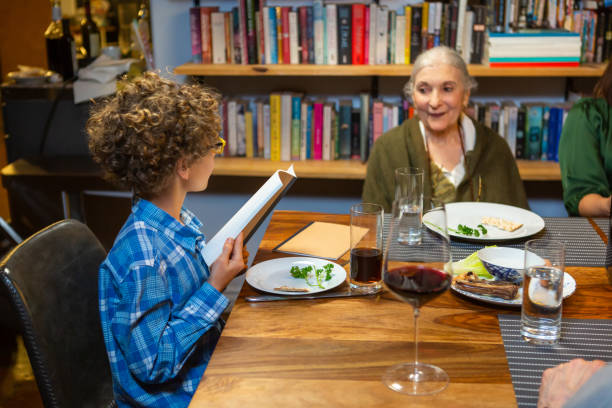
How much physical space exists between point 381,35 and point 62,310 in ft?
6.44

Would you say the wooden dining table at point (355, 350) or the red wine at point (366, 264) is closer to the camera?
the wooden dining table at point (355, 350)

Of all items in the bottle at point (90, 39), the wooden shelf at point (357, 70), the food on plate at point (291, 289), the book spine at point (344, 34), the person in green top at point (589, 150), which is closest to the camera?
the food on plate at point (291, 289)

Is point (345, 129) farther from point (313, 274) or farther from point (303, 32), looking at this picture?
point (313, 274)

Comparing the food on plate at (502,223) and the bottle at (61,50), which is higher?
the bottle at (61,50)

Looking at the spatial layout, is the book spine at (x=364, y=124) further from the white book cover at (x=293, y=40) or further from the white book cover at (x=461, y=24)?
the white book cover at (x=461, y=24)

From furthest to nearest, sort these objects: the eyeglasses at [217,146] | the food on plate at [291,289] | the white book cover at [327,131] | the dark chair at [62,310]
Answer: the white book cover at [327,131]
the eyeglasses at [217,146]
the food on plate at [291,289]
the dark chair at [62,310]

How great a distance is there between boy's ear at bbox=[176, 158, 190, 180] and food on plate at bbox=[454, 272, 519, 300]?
59 cm

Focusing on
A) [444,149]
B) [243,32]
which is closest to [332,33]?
[243,32]

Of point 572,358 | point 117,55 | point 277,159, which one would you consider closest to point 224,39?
point 277,159

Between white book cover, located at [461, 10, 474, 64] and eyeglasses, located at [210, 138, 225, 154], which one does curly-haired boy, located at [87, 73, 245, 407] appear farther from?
white book cover, located at [461, 10, 474, 64]

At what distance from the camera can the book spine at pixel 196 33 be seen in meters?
2.83

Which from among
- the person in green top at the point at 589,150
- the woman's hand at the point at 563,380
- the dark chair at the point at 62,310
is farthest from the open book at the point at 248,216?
the person in green top at the point at 589,150

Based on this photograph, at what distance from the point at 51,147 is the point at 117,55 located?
2.10 feet

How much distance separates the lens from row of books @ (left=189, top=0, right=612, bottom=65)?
8.89 ft
